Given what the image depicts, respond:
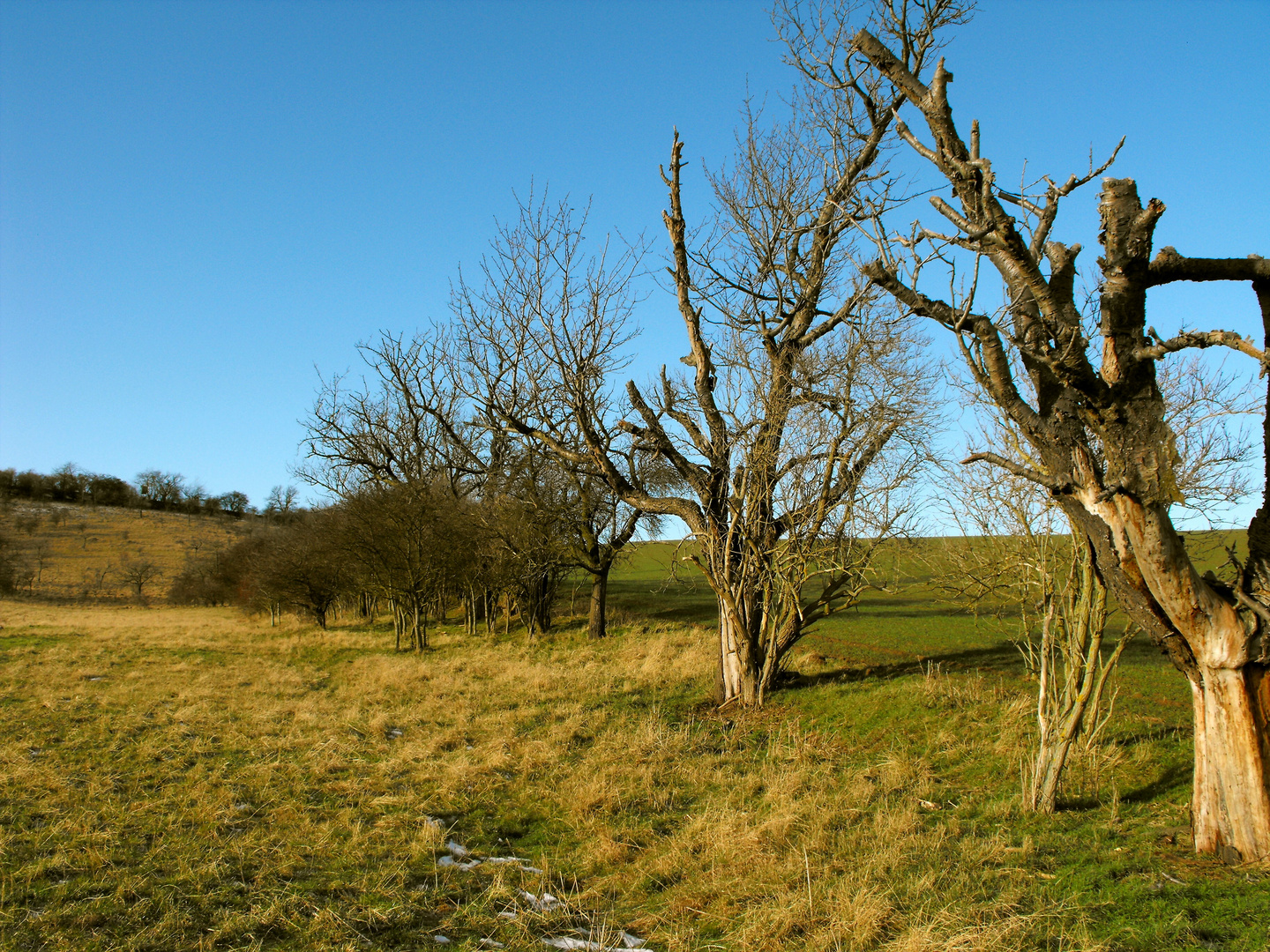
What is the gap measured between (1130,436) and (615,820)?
5536 millimetres

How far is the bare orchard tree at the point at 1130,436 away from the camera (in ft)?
15.6

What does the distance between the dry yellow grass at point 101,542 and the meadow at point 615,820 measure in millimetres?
42717

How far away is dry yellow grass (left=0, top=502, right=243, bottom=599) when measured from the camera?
161ft

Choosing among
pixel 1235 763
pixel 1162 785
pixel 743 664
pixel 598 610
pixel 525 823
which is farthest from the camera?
pixel 598 610

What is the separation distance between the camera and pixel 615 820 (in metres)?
7.07

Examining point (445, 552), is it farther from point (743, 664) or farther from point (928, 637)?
point (928, 637)

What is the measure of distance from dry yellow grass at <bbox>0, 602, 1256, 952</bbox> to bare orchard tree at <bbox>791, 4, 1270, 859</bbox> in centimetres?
95

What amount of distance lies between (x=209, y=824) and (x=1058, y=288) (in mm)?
8487

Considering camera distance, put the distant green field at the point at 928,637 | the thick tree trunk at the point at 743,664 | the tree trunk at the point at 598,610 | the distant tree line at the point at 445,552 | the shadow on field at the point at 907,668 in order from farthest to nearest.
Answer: the tree trunk at the point at 598,610 → the distant tree line at the point at 445,552 → the shadow on field at the point at 907,668 → the thick tree trunk at the point at 743,664 → the distant green field at the point at 928,637

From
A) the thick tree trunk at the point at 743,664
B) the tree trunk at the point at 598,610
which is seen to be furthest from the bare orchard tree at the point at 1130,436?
the tree trunk at the point at 598,610

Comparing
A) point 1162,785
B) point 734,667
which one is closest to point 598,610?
point 734,667

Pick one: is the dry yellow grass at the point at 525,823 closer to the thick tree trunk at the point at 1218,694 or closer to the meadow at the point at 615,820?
the meadow at the point at 615,820

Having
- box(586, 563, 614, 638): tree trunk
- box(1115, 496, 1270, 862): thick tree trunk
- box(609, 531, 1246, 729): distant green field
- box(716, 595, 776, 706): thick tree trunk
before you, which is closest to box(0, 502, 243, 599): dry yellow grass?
box(609, 531, 1246, 729): distant green field

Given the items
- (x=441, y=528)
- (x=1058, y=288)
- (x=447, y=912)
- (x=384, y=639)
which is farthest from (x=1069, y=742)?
(x=384, y=639)
